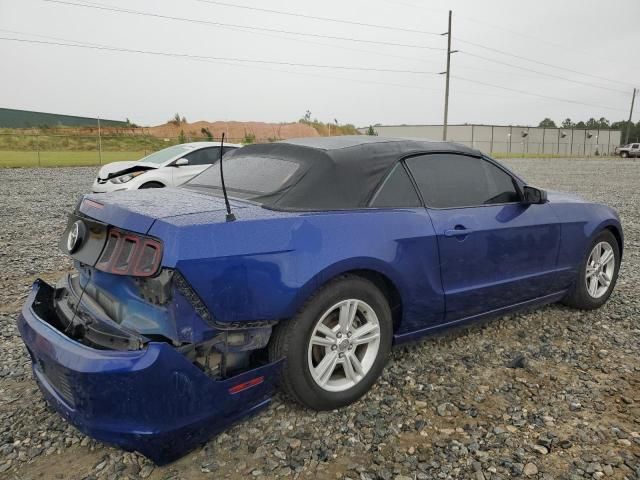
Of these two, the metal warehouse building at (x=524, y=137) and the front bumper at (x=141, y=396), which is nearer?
the front bumper at (x=141, y=396)

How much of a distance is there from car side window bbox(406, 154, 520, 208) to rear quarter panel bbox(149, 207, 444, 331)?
0.36 metres

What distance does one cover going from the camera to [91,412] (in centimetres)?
206

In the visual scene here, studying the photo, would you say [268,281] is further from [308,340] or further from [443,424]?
[443,424]

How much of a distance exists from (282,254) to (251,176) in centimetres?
92

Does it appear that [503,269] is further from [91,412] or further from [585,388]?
[91,412]

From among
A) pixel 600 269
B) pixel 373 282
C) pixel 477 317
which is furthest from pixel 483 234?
pixel 600 269

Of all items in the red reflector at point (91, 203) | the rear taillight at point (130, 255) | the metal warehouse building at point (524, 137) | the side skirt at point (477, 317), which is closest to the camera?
the rear taillight at point (130, 255)

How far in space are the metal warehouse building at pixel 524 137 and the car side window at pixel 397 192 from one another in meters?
62.1

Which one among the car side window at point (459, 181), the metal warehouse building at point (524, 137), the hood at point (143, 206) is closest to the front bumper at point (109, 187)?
the hood at point (143, 206)

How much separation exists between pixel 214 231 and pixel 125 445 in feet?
3.19

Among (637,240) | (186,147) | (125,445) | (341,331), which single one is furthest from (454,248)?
(186,147)

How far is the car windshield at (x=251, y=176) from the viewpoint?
282 centimetres

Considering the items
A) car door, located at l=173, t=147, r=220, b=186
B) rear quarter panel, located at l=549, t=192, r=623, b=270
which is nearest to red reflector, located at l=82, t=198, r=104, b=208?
rear quarter panel, located at l=549, t=192, r=623, b=270

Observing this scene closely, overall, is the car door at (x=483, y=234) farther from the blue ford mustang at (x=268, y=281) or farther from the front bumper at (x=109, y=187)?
the front bumper at (x=109, y=187)
